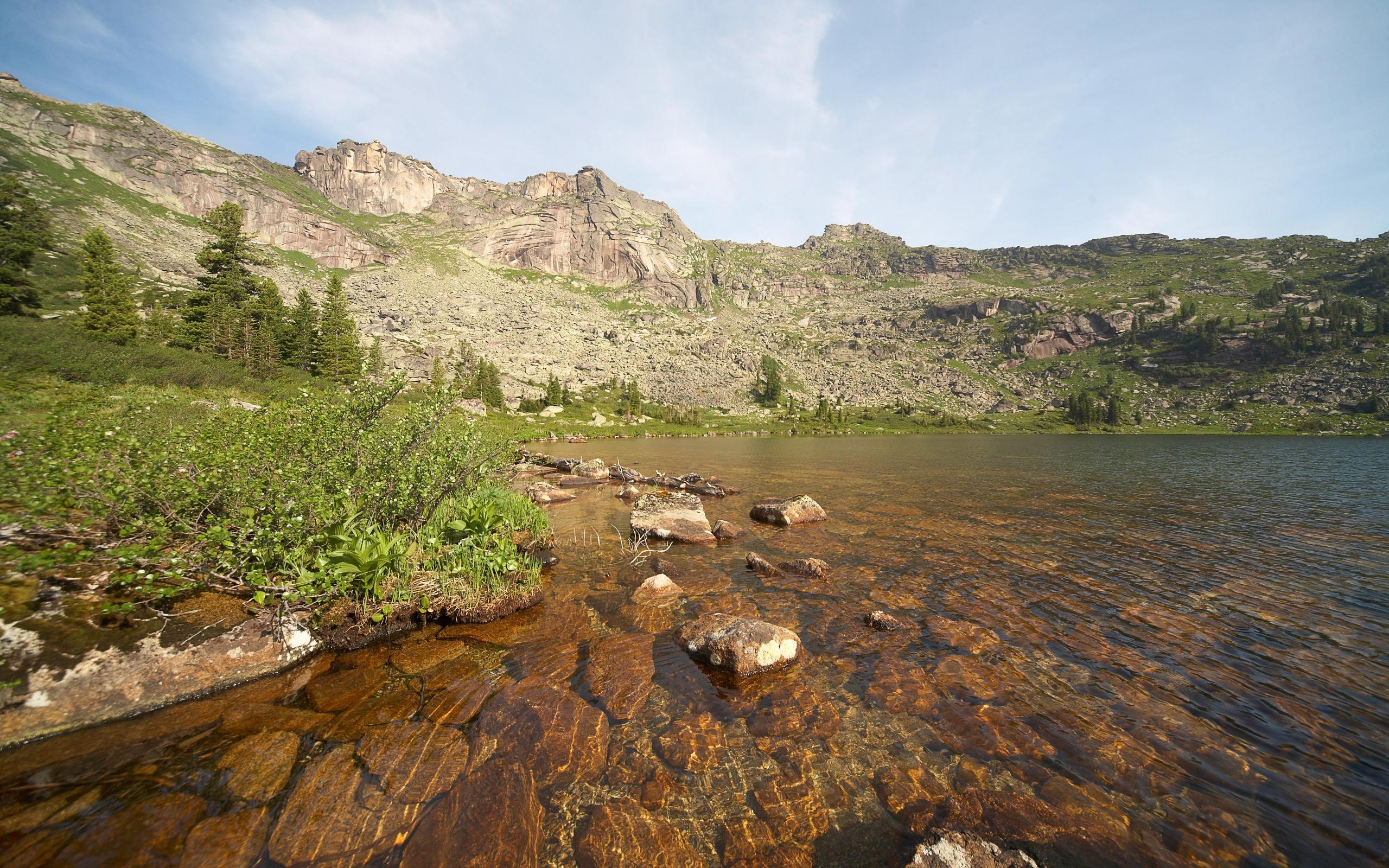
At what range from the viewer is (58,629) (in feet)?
25.3

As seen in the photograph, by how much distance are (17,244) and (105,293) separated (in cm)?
1027

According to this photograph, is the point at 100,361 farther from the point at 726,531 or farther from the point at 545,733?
the point at 545,733

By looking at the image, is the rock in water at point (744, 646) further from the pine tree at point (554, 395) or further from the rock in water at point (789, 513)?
the pine tree at point (554, 395)

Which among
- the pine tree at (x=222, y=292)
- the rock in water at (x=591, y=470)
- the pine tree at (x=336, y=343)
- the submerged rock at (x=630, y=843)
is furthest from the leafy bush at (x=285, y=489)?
the pine tree at (x=336, y=343)

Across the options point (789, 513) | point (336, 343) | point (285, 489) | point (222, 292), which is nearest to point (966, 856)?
point (285, 489)

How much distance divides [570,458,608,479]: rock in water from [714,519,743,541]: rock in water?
19.6 meters

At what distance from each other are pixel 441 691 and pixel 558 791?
11.8ft

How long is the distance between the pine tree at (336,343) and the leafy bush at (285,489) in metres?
77.4

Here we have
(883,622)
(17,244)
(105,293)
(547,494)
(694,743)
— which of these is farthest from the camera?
(105,293)

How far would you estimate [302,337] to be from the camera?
76.2 m

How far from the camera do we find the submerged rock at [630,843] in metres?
5.49

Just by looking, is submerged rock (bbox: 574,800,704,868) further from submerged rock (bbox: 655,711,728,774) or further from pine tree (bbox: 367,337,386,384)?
pine tree (bbox: 367,337,386,384)

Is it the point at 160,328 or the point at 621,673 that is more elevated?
the point at 160,328

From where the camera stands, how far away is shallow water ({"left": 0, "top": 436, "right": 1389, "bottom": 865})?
18.6 ft
